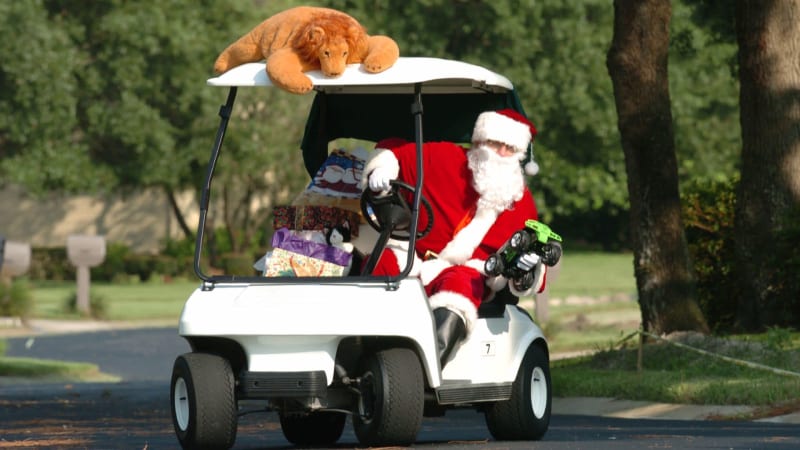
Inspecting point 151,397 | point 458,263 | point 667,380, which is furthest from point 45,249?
point 458,263

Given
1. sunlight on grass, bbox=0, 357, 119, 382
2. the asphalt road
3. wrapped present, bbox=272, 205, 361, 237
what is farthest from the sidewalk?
sunlight on grass, bbox=0, 357, 119, 382

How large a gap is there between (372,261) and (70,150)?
3517 cm

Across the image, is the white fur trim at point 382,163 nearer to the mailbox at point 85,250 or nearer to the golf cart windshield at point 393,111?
the golf cart windshield at point 393,111

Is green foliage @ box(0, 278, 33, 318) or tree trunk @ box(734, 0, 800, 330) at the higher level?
tree trunk @ box(734, 0, 800, 330)

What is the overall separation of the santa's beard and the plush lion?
0.91 m

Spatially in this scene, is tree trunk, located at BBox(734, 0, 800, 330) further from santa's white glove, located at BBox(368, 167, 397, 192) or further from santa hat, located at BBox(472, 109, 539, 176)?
santa's white glove, located at BBox(368, 167, 397, 192)

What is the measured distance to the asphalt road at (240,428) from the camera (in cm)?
987

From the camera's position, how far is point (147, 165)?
44375mm

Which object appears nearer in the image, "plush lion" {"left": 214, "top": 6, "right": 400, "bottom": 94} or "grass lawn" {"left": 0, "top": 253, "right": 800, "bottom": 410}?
"plush lion" {"left": 214, "top": 6, "right": 400, "bottom": 94}

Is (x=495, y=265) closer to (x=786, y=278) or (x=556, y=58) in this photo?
(x=786, y=278)

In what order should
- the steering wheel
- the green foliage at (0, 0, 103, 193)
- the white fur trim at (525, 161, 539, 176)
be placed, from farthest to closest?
the green foliage at (0, 0, 103, 193), the white fur trim at (525, 161, 539, 176), the steering wheel

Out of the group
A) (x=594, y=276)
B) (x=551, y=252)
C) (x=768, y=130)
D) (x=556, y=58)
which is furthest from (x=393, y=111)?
(x=594, y=276)

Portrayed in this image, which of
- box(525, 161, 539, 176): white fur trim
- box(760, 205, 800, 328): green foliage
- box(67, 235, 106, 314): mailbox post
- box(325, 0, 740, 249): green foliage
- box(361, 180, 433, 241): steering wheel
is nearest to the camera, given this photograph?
box(361, 180, 433, 241): steering wheel

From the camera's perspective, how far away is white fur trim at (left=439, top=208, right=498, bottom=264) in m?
10.0
